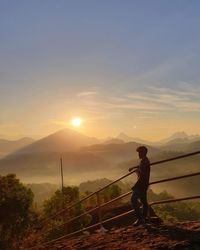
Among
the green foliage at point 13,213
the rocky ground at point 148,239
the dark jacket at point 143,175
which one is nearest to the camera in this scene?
the rocky ground at point 148,239

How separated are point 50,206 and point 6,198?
1773 cm

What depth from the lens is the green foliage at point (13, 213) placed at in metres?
39.9

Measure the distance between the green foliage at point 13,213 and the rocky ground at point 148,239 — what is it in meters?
30.6

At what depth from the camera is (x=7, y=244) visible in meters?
39.1

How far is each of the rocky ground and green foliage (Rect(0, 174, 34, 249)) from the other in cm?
3062

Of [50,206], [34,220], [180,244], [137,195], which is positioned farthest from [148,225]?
[50,206]

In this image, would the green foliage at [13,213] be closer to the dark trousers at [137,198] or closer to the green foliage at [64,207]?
the green foliage at [64,207]

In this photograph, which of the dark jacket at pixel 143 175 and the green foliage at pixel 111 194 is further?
the green foliage at pixel 111 194

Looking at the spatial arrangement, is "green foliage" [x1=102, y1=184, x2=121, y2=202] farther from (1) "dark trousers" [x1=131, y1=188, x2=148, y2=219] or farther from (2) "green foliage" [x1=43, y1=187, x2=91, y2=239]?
(1) "dark trousers" [x1=131, y1=188, x2=148, y2=219]

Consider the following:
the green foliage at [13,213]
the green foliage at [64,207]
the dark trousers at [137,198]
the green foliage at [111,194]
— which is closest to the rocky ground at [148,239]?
the dark trousers at [137,198]

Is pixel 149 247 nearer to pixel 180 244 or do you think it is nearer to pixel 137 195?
pixel 180 244

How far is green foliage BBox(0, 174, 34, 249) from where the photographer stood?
39.9 m

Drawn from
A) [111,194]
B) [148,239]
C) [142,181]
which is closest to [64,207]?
[111,194]

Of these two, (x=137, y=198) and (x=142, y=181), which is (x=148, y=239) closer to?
(x=137, y=198)
